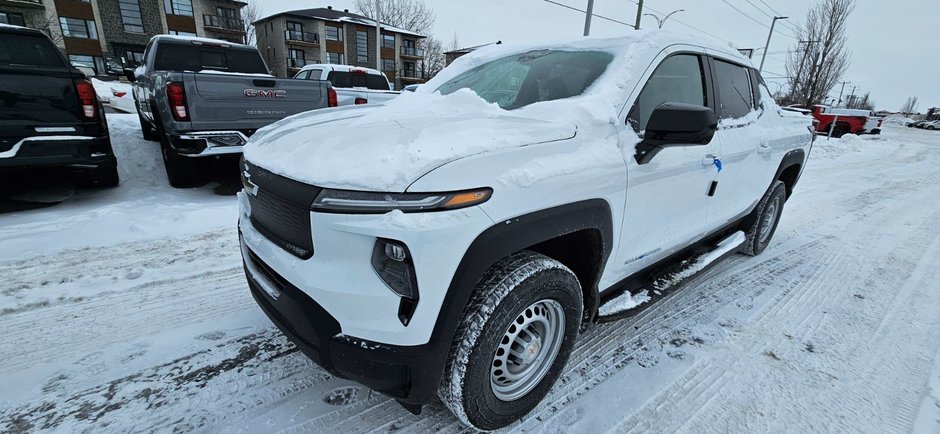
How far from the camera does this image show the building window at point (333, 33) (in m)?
46.0

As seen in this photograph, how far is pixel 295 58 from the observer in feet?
150

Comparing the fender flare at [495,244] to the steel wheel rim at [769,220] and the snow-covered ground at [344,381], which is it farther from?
the steel wheel rim at [769,220]

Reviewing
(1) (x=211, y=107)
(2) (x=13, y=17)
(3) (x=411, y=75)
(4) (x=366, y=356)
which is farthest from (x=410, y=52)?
(4) (x=366, y=356)

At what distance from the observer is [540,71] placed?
2.61 metres

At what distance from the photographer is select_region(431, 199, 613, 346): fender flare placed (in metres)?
1.50

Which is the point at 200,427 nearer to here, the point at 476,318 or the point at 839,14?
the point at 476,318

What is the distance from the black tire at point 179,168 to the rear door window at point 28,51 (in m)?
1.22

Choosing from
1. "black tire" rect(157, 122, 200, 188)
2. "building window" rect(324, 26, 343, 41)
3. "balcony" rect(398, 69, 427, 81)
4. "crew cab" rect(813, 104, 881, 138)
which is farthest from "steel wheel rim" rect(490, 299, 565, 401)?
"balcony" rect(398, 69, 427, 81)

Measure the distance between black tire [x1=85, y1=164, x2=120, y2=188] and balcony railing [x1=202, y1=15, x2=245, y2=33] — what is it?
4287 centimetres

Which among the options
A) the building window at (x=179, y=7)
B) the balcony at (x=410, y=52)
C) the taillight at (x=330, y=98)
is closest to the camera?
the taillight at (x=330, y=98)

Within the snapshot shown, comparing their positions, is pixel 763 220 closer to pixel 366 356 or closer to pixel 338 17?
pixel 366 356

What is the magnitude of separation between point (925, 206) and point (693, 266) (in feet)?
22.9

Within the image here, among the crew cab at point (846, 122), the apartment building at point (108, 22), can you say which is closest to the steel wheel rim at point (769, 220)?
the crew cab at point (846, 122)

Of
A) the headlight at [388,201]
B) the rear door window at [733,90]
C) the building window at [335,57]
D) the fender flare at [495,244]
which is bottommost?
the fender flare at [495,244]
